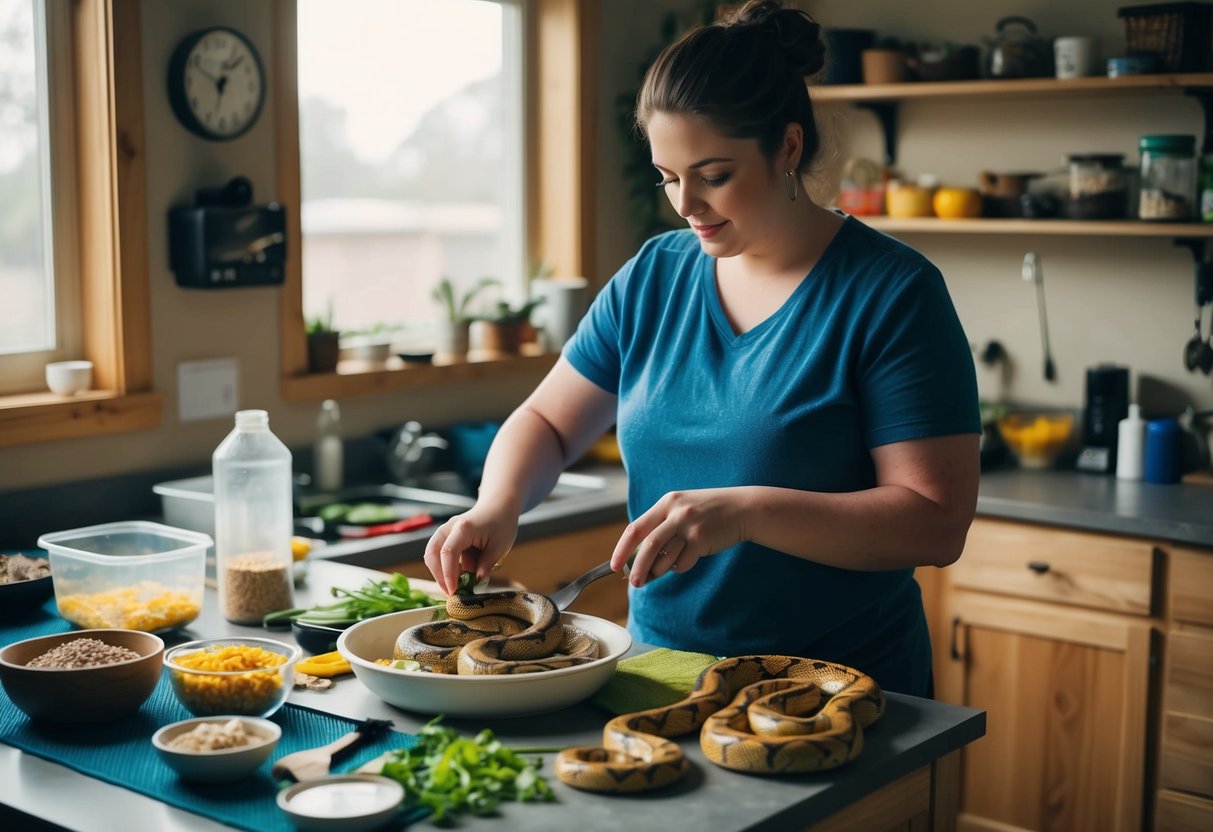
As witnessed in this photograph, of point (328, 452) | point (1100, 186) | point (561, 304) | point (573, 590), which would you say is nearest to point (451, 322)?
point (561, 304)

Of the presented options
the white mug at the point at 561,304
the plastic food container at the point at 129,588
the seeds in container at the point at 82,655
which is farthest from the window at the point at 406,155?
the seeds in container at the point at 82,655

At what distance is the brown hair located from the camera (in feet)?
5.79

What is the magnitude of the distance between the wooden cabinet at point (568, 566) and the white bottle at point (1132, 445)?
1.25 metres

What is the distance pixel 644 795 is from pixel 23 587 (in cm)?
114

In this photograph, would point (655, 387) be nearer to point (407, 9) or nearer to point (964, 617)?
point (964, 617)

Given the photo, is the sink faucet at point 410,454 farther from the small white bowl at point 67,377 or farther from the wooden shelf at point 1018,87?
the wooden shelf at point 1018,87

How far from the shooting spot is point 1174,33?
126 inches

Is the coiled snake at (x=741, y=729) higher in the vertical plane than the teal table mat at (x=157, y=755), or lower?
higher

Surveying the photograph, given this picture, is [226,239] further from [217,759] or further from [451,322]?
[217,759]

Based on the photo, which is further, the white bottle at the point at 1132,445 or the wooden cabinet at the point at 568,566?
the white bottle at the point at 1132,445

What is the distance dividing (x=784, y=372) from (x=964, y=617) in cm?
163

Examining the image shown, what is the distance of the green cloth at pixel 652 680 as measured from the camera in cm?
157


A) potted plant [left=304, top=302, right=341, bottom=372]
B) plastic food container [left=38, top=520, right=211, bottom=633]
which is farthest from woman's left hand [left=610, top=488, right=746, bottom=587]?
potted plant [left=304, top=302, right=341, bottom=372]

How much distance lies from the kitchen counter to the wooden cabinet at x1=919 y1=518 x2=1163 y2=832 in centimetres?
154
